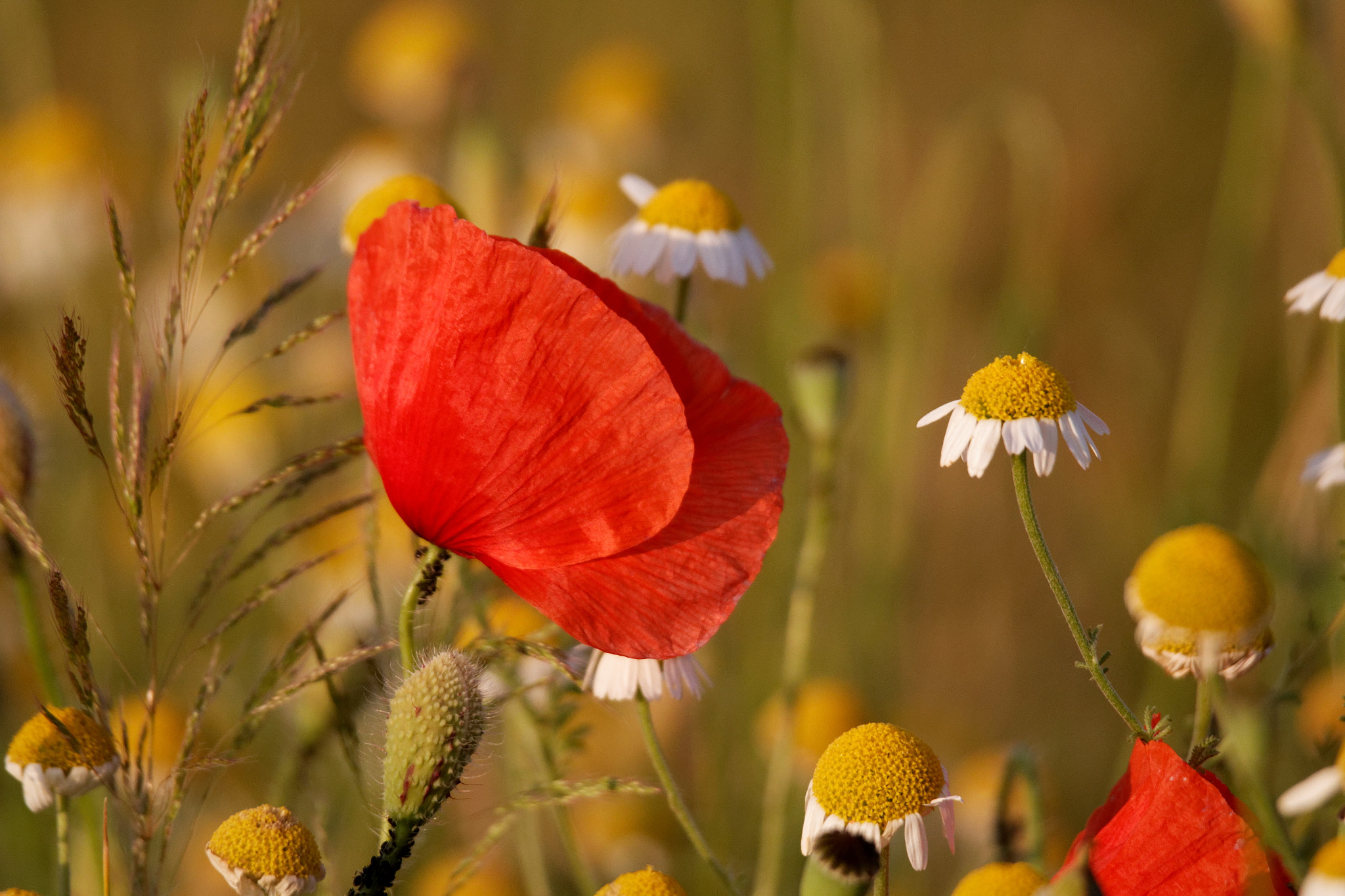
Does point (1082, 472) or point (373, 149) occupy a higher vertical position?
point (373, 149)

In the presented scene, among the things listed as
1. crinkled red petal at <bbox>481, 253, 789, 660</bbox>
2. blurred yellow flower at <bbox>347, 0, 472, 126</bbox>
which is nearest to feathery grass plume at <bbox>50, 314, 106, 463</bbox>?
crinkled red petal at <bbox>481, 253, 789, 660</bbox>

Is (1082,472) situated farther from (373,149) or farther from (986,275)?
(373,149)

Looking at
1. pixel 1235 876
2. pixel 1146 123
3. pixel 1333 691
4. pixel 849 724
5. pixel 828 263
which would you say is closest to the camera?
pixel 1235 876

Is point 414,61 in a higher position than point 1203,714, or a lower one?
higher

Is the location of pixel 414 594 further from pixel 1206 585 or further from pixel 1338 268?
pixel 1338 268

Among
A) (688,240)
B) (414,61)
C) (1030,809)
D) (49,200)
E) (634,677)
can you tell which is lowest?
(1030,809)

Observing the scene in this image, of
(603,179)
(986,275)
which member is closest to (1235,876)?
(603,179)

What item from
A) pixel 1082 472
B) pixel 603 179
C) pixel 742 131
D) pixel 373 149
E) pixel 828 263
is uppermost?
pixel 742 131

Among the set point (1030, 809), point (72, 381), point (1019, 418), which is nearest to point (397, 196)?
point (72, 381)
